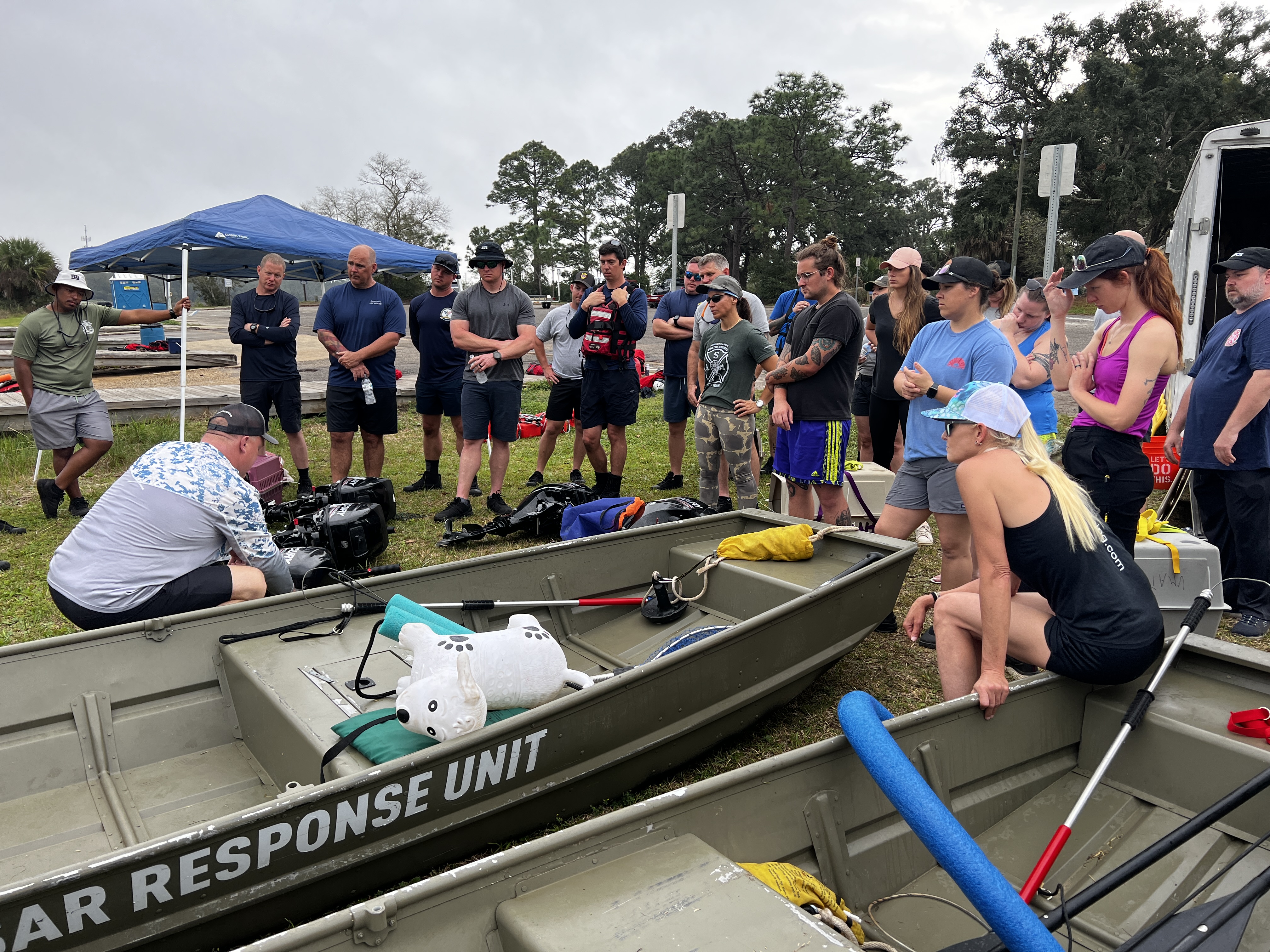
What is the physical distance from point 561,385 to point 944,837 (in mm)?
6753

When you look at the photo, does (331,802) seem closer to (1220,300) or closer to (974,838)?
(974,838)

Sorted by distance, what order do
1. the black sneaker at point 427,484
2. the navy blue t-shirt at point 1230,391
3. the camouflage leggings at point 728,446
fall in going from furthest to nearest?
the black sneaker at point 427,484 → the camouflage leggings at point 728,446 → the navy blue t-shirt at point 1230,391

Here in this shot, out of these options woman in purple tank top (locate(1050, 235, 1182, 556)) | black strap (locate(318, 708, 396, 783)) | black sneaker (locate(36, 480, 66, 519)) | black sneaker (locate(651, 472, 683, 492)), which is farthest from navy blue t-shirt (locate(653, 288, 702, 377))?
black sneaker (locate(36, 480, 66, 519))

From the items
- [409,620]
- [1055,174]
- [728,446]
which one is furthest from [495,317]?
[1055,174]

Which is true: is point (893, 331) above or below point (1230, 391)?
above

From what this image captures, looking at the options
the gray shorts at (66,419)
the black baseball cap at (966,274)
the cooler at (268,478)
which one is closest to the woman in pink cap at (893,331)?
the black baseball cap at (966,274)

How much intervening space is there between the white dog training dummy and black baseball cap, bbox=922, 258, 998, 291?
2.74m

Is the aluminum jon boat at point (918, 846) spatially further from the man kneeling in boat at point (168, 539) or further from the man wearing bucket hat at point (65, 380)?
the man wearing bucket hat at point (65, 380)

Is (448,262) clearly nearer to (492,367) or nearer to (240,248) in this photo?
(492,367)

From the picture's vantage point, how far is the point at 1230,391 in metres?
5.02

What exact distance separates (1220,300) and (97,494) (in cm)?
1127

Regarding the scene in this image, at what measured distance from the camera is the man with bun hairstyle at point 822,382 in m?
5.50

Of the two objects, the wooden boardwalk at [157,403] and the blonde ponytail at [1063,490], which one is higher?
the blonde ponytail at [1063,490]

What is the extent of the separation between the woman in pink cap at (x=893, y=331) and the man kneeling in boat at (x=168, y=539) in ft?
12.3
